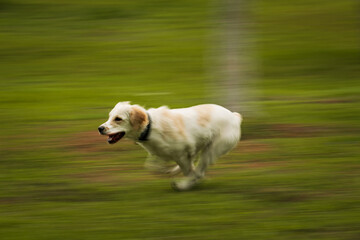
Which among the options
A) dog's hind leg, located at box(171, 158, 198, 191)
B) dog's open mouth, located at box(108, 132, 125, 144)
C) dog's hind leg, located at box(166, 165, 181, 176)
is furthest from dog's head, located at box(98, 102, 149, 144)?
dog's hind leg, located at box(166, 165, 181, 176)

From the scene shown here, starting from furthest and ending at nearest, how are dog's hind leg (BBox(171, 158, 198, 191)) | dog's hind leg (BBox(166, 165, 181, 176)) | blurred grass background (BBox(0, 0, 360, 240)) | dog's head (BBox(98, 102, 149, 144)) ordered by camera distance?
dog's hind leg (BBox(166, 165, 181, 176)) < dog's hind leg (BBox(171, 158, 198, 191)) < dog's head (BBox(98, 102, 149, 144)) < blurred grass background (BBox(0, 0, 360, 240))

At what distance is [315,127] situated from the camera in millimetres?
11203

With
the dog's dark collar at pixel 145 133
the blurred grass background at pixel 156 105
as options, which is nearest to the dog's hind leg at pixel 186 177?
the blurred grass background at pixel 156 105

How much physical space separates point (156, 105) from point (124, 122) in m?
5.91

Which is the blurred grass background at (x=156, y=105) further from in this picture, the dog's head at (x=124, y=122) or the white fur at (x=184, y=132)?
the dog's head at (x=124, y=122)

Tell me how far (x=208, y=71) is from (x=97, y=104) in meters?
4.62

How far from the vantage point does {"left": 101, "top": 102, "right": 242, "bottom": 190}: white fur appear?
24.7ft

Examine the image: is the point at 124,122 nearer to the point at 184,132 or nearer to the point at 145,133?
the point at 145,133

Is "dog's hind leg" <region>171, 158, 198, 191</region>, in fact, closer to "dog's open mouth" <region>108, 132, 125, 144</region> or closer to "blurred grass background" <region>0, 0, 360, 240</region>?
"blurred grass background" <region>0, 0, 360, 240</region>

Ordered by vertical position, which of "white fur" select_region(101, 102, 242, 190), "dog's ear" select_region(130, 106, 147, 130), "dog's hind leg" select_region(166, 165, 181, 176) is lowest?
"dog's hind leg" select_region(166, 165, 181, 176)

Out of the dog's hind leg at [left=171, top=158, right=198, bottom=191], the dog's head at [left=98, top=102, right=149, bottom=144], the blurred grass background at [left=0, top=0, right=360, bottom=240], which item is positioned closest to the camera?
the blurred grass background at [left=0, top=0, right=360, bottom=240]

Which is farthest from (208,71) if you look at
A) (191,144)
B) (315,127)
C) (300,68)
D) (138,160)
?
(191,144)

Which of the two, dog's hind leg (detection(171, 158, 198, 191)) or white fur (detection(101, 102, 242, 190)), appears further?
dog's hind leg (detection(171, 158, 198, 191))

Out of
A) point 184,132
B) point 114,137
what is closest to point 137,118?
point 114,137
